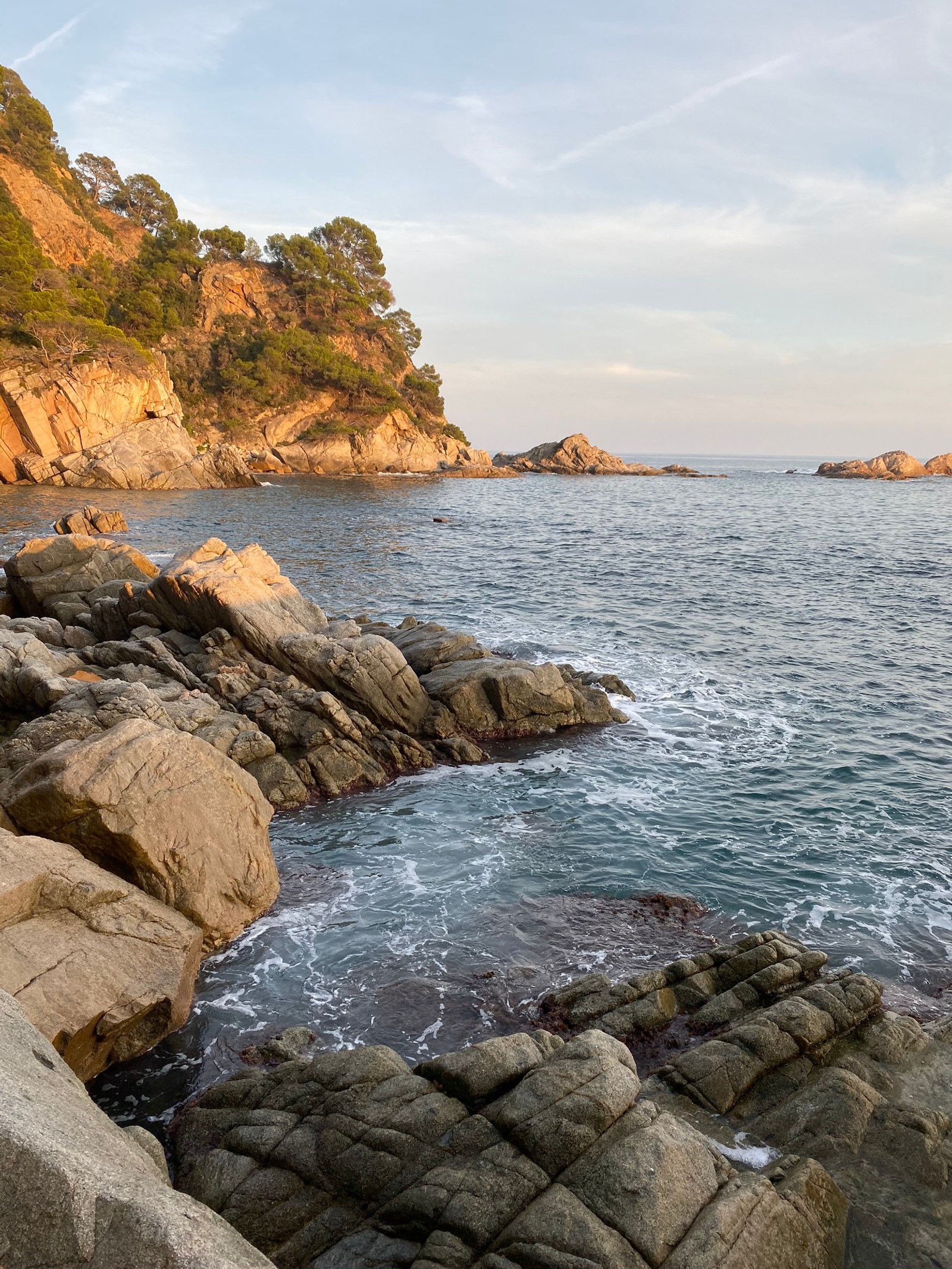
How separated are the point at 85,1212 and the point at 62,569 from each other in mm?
26353

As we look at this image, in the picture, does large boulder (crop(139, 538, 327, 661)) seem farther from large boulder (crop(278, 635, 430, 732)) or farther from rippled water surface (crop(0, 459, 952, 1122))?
rippled water surface (crop(0, 459, 952, 1122))

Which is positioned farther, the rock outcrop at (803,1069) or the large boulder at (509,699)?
the large boulder at (509,699)

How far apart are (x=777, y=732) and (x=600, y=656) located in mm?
8077

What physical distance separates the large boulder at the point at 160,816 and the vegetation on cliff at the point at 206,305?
67.9m

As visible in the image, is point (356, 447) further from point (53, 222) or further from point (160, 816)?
point (160, 816)

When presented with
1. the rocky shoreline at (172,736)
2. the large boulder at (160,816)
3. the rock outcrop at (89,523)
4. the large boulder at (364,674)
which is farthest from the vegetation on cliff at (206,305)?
the large boulder at (160,816)

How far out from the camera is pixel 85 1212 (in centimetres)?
442

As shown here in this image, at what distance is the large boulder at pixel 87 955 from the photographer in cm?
929

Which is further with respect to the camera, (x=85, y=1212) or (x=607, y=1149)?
(x=607, y=1149)

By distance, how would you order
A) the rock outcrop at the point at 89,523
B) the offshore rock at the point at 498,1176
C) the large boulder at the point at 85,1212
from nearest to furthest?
the large boulder at the point at 85,1212 → the offshore rock at the point at 498,1176 → the rock outcrop at the point at 89,523

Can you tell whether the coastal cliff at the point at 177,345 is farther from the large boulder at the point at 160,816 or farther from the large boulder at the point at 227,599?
the large boulder at the point at 160,816

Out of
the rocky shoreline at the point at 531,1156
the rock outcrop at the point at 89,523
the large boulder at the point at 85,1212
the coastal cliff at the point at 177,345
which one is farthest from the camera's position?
the coastal cliff at the point at 177,345

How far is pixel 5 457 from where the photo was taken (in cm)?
6612

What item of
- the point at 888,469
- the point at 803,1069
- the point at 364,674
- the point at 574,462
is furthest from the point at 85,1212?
the point at 888,469
